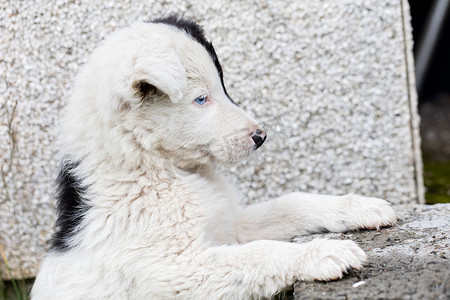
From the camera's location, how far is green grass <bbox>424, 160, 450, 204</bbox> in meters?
6.27

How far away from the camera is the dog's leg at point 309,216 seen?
3.83 metres

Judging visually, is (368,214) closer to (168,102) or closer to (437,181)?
(168,102)

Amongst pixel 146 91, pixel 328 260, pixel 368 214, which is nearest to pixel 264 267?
pixel 328 260

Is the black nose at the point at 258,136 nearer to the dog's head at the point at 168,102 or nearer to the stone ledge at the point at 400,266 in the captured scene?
the dog's head at the point at 168,102

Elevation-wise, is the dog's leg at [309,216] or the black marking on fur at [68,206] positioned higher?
the dog's leg at [309,216]

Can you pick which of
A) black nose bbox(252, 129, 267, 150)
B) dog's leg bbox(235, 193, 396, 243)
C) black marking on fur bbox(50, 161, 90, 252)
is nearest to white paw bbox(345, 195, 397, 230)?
dog's leg bbox(235, 193, 396, 243)

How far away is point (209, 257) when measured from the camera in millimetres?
3197

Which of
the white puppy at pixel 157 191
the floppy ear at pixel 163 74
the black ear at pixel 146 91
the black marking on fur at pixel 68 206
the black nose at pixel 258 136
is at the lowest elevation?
the black marking on fur at pixel 68 206

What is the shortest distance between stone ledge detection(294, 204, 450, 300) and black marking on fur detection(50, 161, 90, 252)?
4.38 ft

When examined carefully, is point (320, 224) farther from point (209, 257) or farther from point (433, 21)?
point (433, 21)

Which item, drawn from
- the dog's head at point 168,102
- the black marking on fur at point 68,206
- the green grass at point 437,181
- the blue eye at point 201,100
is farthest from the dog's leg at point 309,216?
the green grass at point 437,181

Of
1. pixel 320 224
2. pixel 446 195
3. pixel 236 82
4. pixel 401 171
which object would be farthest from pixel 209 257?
pixel 446 195

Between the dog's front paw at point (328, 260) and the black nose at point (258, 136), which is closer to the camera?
the dog's front paw at point (328, 260)

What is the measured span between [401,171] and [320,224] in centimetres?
156
